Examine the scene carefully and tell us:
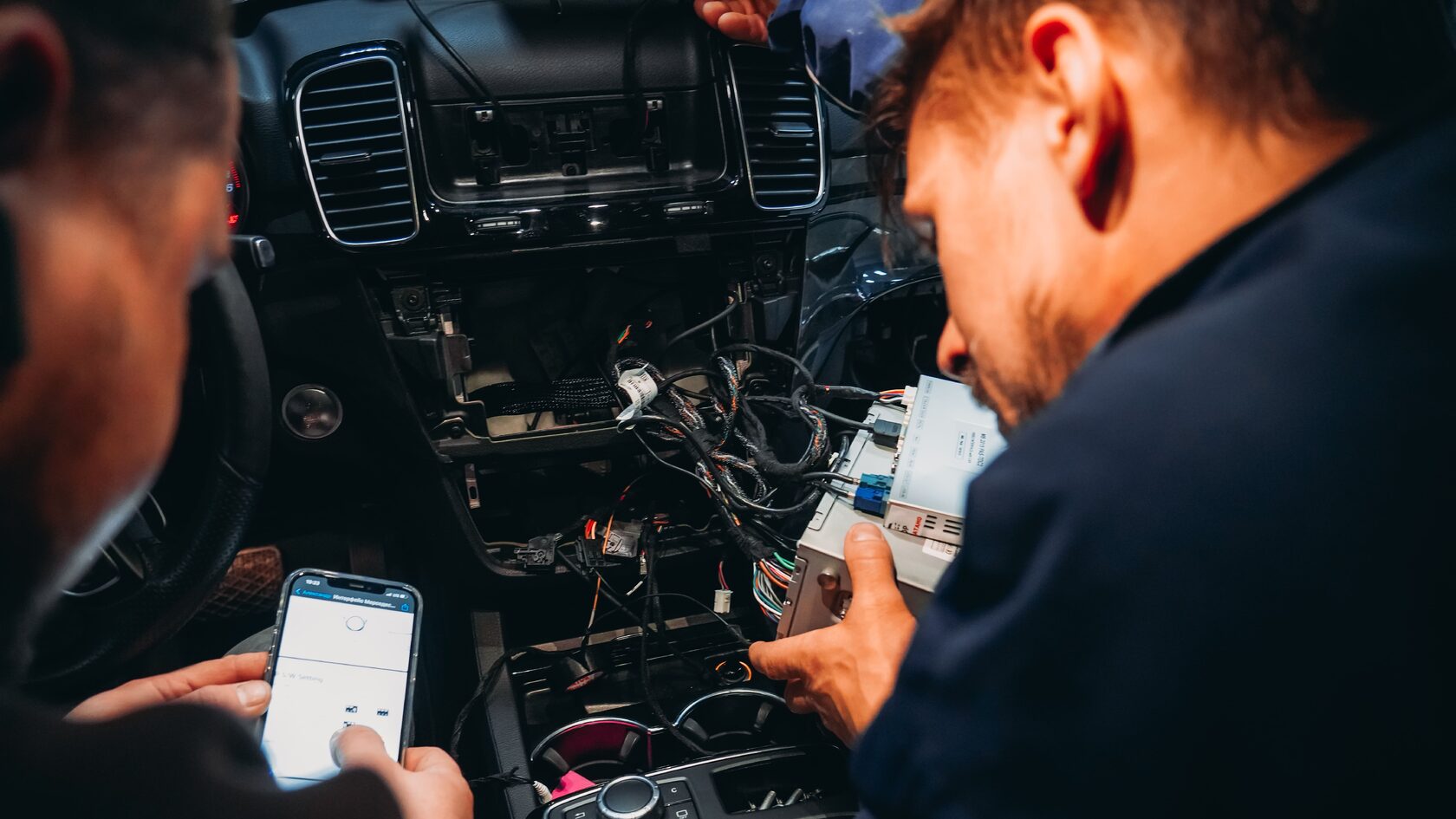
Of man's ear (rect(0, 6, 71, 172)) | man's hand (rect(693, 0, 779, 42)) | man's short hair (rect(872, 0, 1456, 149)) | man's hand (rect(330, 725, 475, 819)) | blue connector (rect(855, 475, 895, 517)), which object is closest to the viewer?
man's ear (rect(0, 6, 71, 172))

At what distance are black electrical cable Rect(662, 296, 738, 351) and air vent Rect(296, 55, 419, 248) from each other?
0.45 meters

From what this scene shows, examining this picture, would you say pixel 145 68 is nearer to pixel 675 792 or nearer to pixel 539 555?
pixel 675 792

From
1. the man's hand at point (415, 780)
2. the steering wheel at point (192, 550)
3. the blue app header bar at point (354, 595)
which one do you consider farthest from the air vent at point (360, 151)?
the man's hand at point (415, 780)

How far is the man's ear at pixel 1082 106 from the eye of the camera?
57cm

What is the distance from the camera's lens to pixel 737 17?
4.57ft

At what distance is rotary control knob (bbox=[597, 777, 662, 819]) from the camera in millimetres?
1056

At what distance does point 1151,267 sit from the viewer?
23.2 inches

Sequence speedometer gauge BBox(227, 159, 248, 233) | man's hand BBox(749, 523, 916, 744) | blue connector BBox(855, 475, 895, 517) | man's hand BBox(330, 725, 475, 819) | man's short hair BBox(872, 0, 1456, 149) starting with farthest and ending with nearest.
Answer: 1. speedometer gauge BBox(227, 159, 248, 233)
2. blue connector BBox(855, 475, 895, 517)
3. man's hand BBox(749, 523, 916, 744)
4. man's hand BBox(330, 725, 475, 819)
5. man's short hair BBox(872, 0, 1456, 149)

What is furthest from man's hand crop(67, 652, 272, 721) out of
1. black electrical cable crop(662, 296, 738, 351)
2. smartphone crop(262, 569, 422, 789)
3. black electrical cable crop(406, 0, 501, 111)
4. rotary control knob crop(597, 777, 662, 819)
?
black electrical cable crop(406, 0, 501, 111)

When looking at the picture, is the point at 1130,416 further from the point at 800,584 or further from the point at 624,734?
the point at 624,734

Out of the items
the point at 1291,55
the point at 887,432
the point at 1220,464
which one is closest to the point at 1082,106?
the point at 1291,55

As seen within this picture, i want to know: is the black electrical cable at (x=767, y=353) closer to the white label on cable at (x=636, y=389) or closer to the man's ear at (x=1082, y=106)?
the white label on cable at (x=636, y=389)

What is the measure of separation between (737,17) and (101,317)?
117cm

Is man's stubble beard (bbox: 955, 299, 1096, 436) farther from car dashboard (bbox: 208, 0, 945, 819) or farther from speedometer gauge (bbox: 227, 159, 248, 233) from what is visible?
speedometer gauge (bbox: 227, 159, 248, 233)
